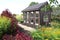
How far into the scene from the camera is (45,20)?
2817 centimetres

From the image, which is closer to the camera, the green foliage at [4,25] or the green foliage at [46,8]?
the green foliage at [4,25]

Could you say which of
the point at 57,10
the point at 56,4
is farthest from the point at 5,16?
the point at 57,10

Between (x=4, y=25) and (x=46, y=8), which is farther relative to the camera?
(x=46, y=8)

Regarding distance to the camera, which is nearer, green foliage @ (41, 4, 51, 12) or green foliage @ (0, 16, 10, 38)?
green foliage @ (0, 16, 10, 38)

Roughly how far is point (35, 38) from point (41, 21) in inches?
613

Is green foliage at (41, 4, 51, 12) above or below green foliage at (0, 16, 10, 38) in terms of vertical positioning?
above

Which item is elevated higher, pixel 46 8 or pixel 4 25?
pixel 46 8

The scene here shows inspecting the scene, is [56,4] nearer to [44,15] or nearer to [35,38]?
[44,15]

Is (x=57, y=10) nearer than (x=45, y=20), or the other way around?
(x=45, y=20)

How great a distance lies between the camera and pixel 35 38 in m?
11.6

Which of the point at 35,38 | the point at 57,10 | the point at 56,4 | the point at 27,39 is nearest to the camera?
the point at 27,39

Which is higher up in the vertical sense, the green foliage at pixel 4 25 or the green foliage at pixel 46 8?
the green foliage at pixel 46 8

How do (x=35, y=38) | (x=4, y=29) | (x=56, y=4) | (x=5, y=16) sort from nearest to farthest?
(x=35, y=38)
(x=4, y=29)
(x=5, y=16)
(x=56, y=4)

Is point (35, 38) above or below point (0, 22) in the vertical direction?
below
